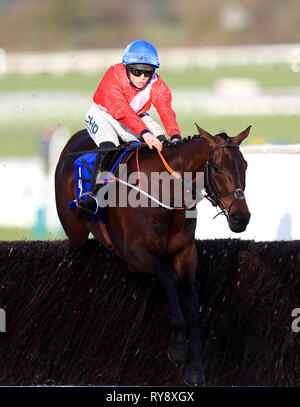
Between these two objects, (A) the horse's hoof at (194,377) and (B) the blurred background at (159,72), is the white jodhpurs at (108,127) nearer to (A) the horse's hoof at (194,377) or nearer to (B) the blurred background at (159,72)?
(A) the horse's hoof at (194,377)

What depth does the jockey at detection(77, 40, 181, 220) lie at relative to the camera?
16.7 feet

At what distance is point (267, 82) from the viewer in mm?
31766

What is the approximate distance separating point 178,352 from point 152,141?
128cm

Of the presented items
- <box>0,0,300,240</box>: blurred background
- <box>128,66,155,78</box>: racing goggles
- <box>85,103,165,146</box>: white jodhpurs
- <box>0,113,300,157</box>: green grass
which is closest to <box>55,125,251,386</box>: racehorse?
<box>85,103,165,146</box>: white jodhpurs

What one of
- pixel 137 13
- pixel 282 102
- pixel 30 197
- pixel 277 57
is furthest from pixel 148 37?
pixel 30 197

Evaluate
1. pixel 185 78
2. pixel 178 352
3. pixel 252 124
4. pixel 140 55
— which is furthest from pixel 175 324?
pixel 185 78

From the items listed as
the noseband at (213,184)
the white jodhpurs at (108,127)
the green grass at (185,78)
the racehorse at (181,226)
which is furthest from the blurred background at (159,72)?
the noseband at (213,184)

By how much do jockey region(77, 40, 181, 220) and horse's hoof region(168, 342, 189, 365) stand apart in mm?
1158

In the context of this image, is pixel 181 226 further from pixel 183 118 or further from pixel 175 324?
pixel 183 118

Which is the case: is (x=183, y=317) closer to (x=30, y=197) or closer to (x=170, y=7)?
(x=30, y=197)

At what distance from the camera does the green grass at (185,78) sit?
99.9ft

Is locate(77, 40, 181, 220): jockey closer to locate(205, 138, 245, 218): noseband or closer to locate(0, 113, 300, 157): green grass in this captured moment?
locate(205, 138, 245, 218): noseband

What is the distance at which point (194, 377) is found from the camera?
4.70 m

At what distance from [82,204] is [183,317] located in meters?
1.11
